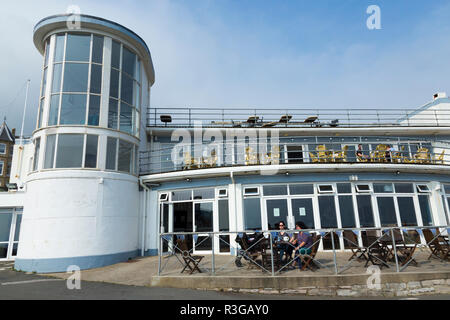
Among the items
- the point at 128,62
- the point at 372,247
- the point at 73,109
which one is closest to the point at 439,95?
the point at 372,247

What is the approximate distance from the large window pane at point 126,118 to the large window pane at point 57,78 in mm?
2362

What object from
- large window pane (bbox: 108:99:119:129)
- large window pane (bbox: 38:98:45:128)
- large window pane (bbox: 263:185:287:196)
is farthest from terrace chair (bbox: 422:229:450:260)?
large window pane (bbox: 38:98:45:128)

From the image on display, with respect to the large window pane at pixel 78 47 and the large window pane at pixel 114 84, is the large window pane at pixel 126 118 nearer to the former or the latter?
the large window pane at pixel 114 84

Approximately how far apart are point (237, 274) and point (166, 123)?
31.7 ft

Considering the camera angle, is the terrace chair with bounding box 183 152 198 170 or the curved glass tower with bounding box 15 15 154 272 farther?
the terrace chair with bounding box 183 152 198 170

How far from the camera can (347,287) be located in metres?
5.88

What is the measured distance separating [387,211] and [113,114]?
11.8m

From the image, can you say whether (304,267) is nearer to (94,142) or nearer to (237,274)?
(237,274)

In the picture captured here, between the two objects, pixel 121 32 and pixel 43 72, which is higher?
pixel 121 32

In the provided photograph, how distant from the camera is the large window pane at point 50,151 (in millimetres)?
9594

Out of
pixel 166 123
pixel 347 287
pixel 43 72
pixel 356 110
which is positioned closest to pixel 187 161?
pixel 166 123

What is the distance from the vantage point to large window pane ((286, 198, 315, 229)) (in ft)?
34.0

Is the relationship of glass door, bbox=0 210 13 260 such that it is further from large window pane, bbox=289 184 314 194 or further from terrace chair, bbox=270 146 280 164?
large window pane, bbox=289 184 314 194

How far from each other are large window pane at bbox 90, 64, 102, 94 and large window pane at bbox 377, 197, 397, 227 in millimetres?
12175
